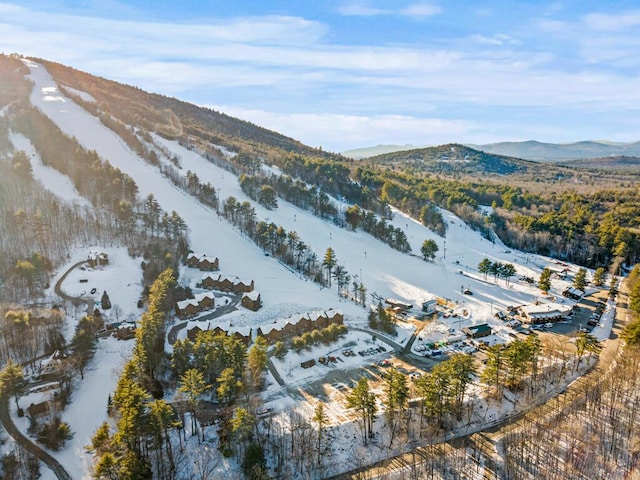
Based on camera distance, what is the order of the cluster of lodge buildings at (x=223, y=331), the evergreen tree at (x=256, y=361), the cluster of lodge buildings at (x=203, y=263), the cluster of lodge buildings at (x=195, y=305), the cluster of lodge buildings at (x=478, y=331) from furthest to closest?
the cluster of lodge buildings at (x=203, y=263) → the cluster of lodge buildings at (x=478, y=331) → the cluster of lodge buildings at (x=195, y=305) → the cluster of lodge buildings at (x=223, y=331) → the evergreen tree at (x=256, y=361)

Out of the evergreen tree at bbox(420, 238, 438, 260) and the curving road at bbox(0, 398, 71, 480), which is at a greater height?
the evergreen tree at bbox(420, 238, 438, 260)

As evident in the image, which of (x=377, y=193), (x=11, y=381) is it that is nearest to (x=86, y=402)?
(x=11, y=381)

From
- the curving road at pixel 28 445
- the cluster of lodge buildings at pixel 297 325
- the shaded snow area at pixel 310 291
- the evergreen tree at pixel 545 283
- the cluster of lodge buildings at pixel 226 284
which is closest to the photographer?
the curving road at pixel 28 445

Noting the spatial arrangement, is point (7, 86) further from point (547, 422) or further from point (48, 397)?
point (547, 422)

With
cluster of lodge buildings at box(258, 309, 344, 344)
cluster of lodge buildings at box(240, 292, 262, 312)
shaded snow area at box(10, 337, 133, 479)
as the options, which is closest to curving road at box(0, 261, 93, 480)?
shaded snow area at box(10, 337, 133, 479)

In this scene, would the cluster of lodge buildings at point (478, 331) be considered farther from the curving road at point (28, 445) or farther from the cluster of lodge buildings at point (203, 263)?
the curving road at point (28, 445)

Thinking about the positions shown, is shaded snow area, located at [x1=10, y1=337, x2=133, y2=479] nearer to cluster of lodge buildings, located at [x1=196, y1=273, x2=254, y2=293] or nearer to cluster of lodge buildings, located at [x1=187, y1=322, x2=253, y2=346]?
cluster of lodge buildings, located at [x1=187, y1=322, x2=253, y2=346]

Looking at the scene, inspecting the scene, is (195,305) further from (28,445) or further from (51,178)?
(51,178)

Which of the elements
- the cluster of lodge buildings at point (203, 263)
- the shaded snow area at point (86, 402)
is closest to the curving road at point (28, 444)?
the shaded snow area at point (86, 402)
